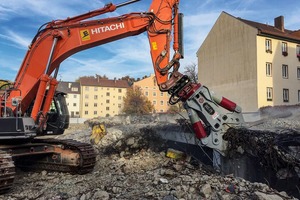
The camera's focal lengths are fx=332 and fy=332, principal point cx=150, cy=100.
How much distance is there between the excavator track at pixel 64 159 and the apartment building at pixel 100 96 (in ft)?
236

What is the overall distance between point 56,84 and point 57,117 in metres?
1.07

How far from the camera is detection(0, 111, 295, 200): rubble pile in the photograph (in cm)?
541

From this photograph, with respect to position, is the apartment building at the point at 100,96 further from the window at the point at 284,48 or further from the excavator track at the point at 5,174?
the excavator track at the point at 5,174

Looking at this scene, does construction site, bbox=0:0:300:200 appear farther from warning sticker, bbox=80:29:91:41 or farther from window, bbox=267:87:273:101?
window, bbox=267:87:273:101

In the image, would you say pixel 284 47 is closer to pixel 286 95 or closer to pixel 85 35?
pixel 286 95

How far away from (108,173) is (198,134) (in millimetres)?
2301

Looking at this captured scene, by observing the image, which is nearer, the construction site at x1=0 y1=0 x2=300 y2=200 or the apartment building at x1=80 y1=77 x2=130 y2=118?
the construction site at x1=0 y1=0 x2=300 y2=200

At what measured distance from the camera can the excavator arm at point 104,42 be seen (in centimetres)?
658

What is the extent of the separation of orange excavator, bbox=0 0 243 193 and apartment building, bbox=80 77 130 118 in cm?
7257

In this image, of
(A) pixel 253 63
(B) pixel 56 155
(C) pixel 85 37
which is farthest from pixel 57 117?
(A) pixel 253 63

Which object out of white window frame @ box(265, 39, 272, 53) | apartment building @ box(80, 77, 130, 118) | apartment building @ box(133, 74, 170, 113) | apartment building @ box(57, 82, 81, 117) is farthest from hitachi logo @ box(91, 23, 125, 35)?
apartment building @ box(57, 82, 81, 117)

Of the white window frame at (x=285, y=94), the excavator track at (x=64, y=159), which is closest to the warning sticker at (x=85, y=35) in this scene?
the excavator track at (x=64, y=159)

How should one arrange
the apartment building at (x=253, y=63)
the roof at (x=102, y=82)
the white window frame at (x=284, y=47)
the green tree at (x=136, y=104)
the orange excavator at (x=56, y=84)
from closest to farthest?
the orange excavator at (x=56, y=84) < the apartment building at (x=253, y=63) < the white window frame at (x=284, y=47) < the green tree at (x=136, y=104) < the roof at (x=102, y=82)

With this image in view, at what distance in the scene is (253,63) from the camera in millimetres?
29594
